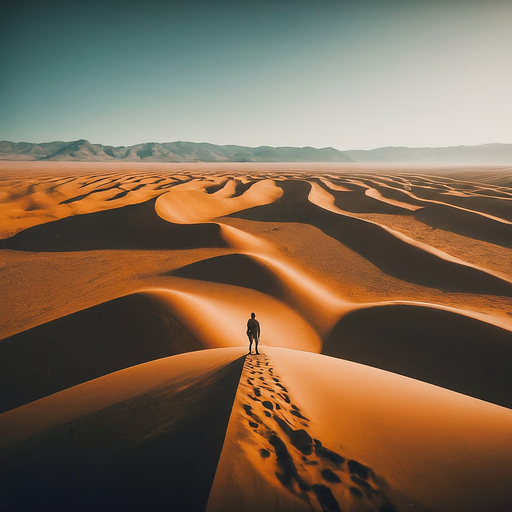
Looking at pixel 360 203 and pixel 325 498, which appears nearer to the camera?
pixel 325 498

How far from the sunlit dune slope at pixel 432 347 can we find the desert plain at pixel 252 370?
0.04 m

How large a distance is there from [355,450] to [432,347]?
6.31m

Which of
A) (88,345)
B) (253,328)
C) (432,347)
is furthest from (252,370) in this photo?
(432,347)

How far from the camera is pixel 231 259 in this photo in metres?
12.8

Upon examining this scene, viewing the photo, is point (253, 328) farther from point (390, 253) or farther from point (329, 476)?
point (390, 253)

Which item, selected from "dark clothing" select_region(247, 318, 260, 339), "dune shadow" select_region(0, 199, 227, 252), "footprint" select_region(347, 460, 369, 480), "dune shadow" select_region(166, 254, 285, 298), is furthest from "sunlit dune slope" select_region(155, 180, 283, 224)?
"footprint" select_region(347, 460, 369, 480)

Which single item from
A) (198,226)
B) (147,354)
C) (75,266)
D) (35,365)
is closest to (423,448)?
(147,354)

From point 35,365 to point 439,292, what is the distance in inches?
551

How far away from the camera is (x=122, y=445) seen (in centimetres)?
304

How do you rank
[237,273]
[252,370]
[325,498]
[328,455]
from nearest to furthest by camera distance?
[325,498]
[328,455]
[252,370]
[237,273]

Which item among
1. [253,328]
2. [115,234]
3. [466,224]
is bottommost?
[115,234]

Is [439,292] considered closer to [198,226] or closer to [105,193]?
[198,226]

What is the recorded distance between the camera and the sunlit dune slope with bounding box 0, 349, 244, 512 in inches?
95.9

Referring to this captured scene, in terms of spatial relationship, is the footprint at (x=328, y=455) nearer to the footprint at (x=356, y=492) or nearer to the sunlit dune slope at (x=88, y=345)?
the footprint at (x=356, y=492)
